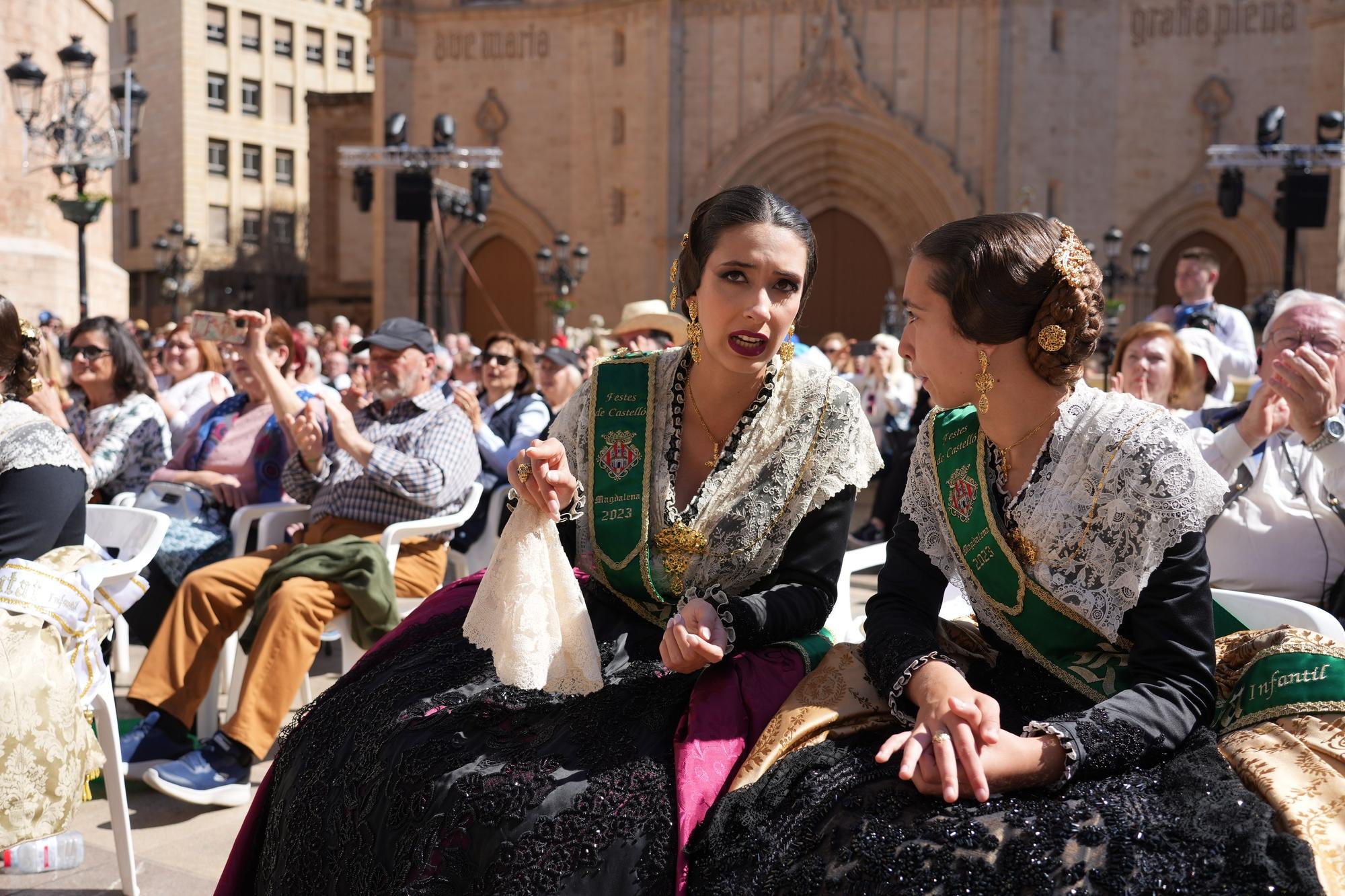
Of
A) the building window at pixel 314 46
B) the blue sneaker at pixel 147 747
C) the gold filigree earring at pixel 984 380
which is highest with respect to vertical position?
the building window at pixel 314 46

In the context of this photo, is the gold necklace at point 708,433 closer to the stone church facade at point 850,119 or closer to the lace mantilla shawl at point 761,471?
the lace mantilla shawl at point 761,471

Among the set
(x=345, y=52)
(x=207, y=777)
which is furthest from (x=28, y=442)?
(x=345, y=52)

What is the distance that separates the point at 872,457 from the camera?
2600mm

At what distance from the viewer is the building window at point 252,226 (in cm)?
3734

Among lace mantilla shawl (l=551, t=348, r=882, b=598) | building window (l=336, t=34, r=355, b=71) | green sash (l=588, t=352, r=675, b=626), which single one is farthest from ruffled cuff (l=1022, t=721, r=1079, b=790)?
building window (l=336, t=34, r=355, b=71)

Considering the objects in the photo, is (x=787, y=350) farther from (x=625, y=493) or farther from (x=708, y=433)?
(x=625, y=493)

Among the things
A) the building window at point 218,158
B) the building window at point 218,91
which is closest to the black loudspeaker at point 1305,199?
the building window at point 218,158

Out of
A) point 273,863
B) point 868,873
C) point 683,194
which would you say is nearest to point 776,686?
point 868,873

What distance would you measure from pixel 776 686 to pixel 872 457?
0.64 metres

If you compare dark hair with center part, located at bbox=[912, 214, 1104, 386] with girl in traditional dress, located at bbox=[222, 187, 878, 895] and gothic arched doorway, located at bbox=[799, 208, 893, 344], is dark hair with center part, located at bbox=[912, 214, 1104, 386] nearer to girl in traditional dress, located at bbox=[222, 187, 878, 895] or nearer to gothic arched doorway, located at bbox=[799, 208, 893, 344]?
girl in traditional dress, located at bbox=[222, 187, 878, 895]

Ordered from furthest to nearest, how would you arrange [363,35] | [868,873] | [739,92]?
[363,35], [739,92], [868,873]

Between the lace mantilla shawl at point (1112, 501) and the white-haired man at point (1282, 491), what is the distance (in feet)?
4.30

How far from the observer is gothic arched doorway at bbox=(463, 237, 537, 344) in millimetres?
23953

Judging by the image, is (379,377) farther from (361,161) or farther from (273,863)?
(361,161)
